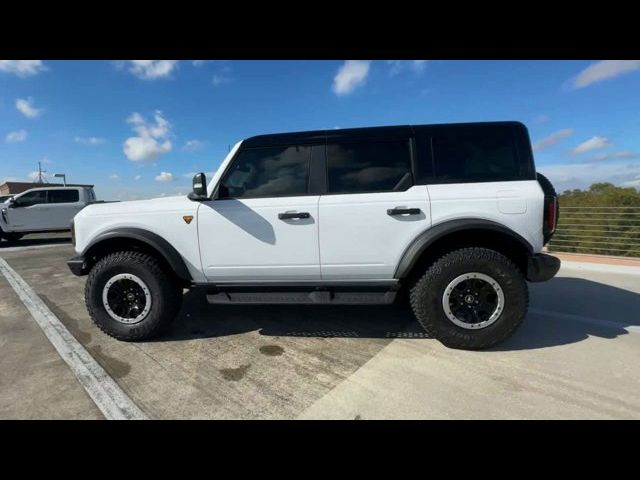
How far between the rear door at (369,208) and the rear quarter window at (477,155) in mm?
258

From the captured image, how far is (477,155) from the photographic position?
8.95 ft

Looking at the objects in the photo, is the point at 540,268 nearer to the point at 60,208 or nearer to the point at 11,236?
the point at 60,208

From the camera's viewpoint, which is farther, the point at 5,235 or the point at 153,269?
the point at 5,235

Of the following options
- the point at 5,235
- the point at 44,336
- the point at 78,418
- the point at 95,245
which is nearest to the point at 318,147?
the point at 95,245

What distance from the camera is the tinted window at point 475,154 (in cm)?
268

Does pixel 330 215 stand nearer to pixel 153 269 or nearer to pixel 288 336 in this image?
pixel 288 336

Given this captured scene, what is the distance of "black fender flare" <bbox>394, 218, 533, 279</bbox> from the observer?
2592 millimetres

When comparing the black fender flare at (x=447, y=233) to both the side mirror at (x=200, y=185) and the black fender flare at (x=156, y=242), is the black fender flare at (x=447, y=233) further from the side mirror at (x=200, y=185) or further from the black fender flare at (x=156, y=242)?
the black fender flare at (x=156, y=242)

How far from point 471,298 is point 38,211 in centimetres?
1429

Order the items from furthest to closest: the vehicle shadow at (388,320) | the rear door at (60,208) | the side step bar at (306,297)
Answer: the rear door at (60,208) < the vehicle shadow at (388,320) < the side step bar at (306,297)

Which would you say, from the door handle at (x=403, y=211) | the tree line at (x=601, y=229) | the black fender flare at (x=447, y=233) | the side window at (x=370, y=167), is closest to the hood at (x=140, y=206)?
Answer: the side window at (x=370, y=167)

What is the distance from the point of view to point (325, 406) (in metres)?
2.02

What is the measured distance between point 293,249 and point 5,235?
1436 centimetres

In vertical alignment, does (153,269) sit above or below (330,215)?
below
